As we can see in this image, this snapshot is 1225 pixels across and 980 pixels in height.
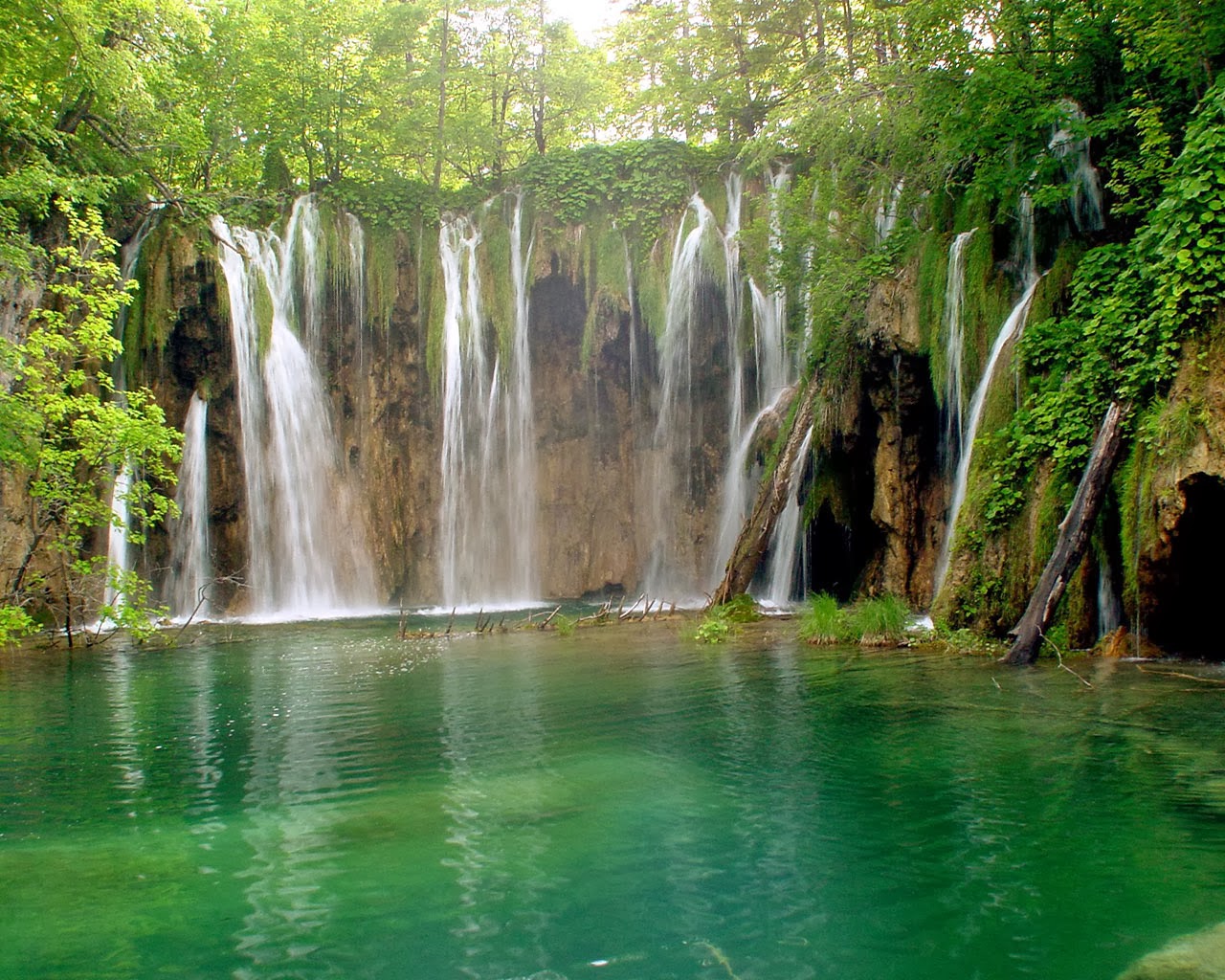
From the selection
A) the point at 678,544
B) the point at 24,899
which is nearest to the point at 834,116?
the point at 678,544

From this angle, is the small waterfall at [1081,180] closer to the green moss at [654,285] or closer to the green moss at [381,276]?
the green moss at [654,285]

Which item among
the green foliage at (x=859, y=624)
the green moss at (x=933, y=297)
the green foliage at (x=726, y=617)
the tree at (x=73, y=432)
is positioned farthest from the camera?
the green moss at (x=933, y=297)

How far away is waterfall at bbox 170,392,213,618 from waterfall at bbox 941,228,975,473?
15942 mm

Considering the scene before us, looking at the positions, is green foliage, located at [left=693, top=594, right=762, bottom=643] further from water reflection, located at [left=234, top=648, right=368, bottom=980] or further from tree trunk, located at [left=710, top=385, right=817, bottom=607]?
water reflection, located at [left=234, top=648, right=368, bottom=980]

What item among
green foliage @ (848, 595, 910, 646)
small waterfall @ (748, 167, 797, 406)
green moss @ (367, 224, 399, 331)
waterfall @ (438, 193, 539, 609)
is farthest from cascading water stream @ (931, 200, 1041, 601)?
green moss @ (367, 224, 399, 331)

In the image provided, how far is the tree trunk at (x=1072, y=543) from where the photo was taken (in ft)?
29.4

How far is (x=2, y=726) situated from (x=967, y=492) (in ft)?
33.5

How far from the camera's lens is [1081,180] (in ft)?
42.3

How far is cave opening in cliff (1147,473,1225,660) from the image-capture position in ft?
28.0

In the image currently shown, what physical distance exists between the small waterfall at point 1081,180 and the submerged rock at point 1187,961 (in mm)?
11544

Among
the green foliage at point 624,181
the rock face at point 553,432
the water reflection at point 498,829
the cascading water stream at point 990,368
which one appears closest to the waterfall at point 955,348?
the cascading water stream at point 990,368

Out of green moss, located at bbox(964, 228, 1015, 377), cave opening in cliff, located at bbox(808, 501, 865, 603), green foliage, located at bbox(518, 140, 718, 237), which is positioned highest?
green foliage, located at bbox(518, 140, 718, 237)

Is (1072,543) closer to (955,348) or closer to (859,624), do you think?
(859,624)

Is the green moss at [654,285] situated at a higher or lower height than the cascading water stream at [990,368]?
higher
